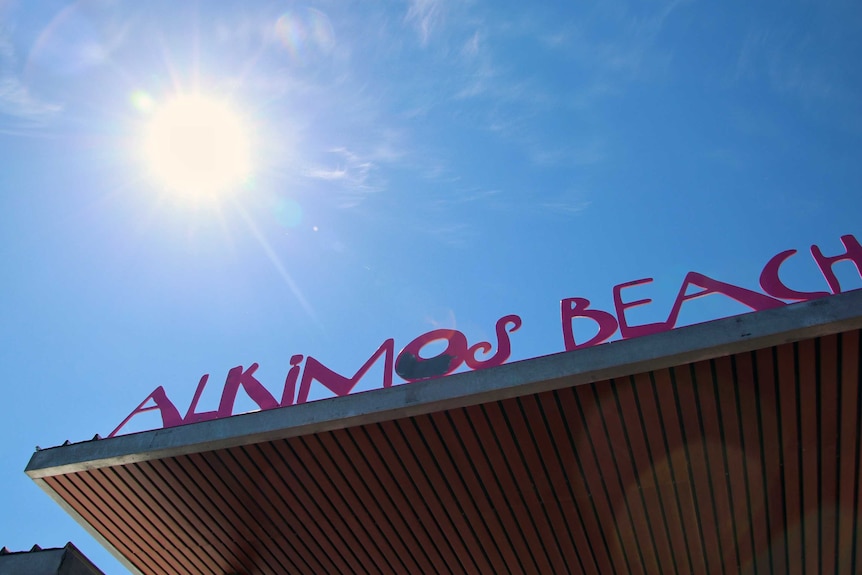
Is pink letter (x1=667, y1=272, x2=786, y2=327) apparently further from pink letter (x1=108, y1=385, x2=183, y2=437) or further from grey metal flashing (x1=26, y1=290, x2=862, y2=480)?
pink letter (x1=108, y1=385, x2=183, y2=437)

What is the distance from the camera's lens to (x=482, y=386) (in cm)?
807

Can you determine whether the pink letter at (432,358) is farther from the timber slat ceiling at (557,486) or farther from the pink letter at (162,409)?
the pink letter at (162,409)

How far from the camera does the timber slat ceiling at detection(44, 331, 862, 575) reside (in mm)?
7898

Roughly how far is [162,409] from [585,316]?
5.67 metres

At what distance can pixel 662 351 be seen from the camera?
764 centimetres

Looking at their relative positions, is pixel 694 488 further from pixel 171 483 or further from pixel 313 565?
pixel 171 483

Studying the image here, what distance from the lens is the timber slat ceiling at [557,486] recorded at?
25.9ft

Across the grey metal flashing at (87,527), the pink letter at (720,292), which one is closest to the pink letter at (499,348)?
the pink letter at (720,292)

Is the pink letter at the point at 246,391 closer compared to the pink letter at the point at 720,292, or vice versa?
the pink letter at the point at 720,292

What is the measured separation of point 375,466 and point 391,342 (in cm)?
158

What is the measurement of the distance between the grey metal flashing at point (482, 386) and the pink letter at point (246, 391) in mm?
379

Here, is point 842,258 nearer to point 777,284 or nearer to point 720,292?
point 777,284

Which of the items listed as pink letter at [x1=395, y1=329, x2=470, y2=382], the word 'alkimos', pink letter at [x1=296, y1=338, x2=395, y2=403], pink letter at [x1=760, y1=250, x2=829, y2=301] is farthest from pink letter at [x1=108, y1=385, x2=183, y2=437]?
pink letter at [x1=760, y1=250, x2=829, y2=301]

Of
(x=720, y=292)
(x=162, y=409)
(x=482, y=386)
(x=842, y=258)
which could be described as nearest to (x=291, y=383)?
(x=162, y=409)
